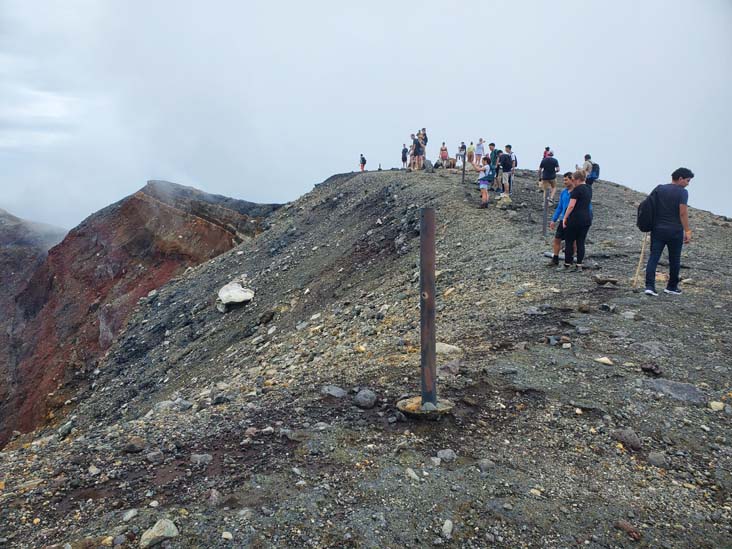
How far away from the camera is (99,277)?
80.1 feet

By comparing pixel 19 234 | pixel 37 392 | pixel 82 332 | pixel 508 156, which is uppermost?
pixel 508 156

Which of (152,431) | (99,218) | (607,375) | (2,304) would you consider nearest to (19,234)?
(2,304)

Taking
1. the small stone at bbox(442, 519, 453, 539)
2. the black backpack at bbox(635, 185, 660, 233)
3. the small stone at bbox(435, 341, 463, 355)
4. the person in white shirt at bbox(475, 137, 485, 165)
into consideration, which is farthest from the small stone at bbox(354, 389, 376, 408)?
the person in white shirt at bbox(475, 137, 485, 165)

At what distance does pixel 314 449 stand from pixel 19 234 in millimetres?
47309

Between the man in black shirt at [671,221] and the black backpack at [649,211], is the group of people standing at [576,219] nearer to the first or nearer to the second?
the black backpack at [649,211]

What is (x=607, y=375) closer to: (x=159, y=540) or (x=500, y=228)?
(x=159, y=540)

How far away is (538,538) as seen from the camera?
2.84 meters

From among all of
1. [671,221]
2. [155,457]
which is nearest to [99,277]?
[155,457]

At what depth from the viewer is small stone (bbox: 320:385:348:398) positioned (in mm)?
4535

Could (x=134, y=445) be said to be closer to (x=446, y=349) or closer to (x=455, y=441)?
(x=455, y=441)

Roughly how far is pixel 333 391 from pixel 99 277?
78.6 ft

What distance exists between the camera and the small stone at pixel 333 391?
4535 millimetres

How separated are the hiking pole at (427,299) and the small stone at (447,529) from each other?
111 centimetres

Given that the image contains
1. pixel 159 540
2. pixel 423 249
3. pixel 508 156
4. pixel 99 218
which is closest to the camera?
pixel 159 540
